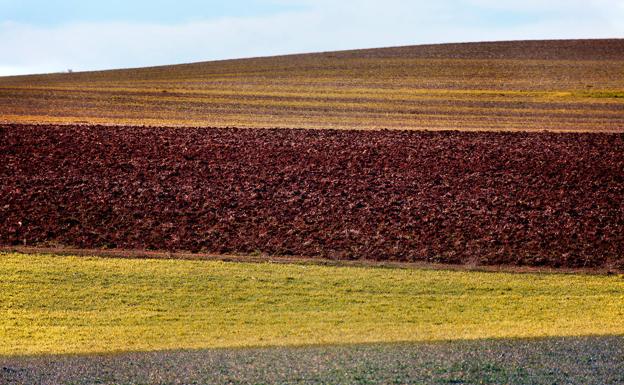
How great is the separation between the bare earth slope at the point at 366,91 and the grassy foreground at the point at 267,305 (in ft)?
74.7

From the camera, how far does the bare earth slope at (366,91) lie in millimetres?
44375

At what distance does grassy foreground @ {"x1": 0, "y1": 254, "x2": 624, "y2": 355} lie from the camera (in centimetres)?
1391

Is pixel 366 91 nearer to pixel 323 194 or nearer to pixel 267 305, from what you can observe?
pixel 323 194

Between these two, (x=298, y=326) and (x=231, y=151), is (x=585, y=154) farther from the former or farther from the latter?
(x=298, y=326)

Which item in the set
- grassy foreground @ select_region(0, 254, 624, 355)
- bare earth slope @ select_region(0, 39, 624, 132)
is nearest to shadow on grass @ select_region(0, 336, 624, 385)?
grassy foreground @ select_region(0, 254, 624, 355)

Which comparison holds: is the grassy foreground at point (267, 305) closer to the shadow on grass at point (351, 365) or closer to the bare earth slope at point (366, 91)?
the shadow on grass at point (351, 365)

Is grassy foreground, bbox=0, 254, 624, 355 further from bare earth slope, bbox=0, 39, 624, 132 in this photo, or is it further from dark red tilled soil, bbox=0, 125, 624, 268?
bare earth slope, bbox=0, 39, 624, 132

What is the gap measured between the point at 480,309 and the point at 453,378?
17.1 ft

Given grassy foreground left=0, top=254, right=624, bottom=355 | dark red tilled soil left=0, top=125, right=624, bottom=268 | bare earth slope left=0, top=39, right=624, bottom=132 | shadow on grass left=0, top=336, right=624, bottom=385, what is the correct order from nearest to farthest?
shadow on grass left=0, top=336, right=624, bottom=385 < grassy foreground left=0, top=254, right=624, bottom=355 < dark red tilled soil left=0, top=125, right=624, bottom=268 < bare earth slope left=0, top=39, right=624, bottom=132

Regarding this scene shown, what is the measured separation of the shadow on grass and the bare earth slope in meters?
29.0

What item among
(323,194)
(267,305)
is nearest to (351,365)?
(267,305)

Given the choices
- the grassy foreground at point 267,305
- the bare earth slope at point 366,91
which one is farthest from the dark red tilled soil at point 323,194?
the bare earth slope at point 366,91

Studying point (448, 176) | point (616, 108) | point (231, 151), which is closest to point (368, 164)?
point (448, 176)

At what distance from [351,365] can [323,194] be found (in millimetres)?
14780
